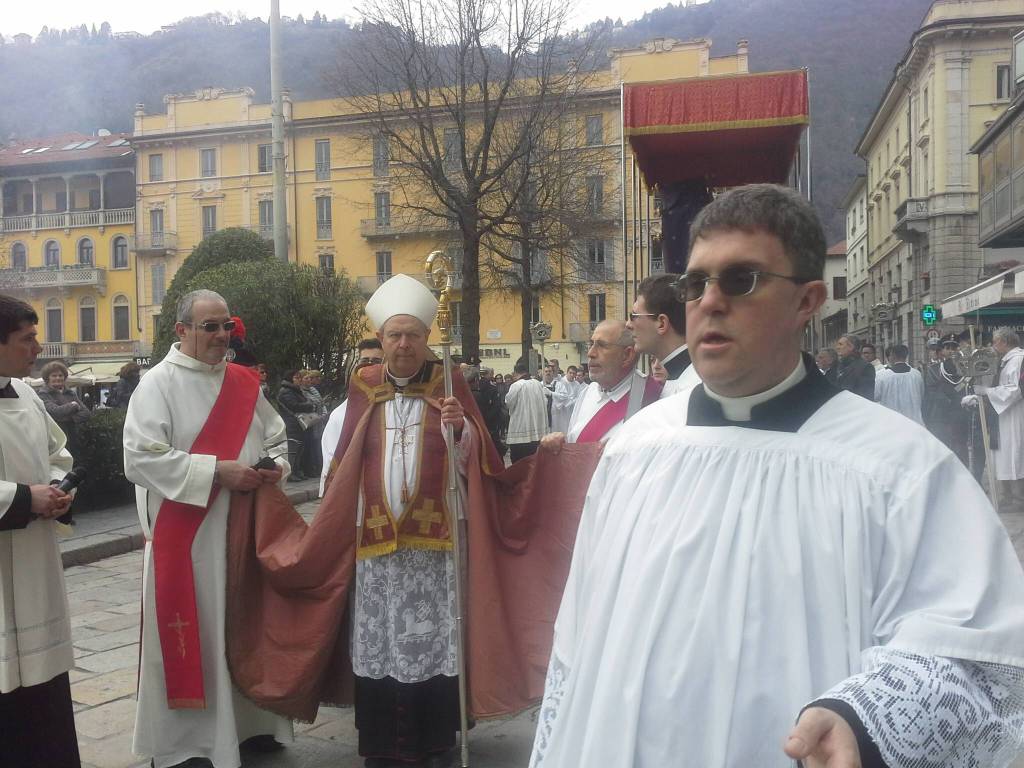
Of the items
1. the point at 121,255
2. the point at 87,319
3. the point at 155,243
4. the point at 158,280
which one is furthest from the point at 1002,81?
the point at 87,319

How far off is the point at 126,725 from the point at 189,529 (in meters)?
1.21

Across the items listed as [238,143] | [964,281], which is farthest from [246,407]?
[238,143]

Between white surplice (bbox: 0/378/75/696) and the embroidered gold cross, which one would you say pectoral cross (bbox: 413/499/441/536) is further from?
white surplice (bbox: 0/378/75/696)

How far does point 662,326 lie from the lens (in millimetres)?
4172

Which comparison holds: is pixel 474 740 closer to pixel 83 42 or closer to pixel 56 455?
pixel 56 455

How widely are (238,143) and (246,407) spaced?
46.2 meters

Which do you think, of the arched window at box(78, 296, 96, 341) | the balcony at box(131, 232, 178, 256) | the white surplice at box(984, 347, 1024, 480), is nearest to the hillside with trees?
the balcony at box(131, 232, 178, 256)

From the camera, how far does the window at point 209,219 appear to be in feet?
159

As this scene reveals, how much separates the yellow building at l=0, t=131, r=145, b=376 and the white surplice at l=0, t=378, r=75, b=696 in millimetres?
48999

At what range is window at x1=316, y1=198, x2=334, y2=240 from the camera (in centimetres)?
4700

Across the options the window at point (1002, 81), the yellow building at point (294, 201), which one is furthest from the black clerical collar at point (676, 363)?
the yellow building at point (294, 201)

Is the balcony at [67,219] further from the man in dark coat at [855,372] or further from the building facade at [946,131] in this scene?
the man in dark coat at [855,372]

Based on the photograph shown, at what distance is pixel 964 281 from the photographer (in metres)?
34.0

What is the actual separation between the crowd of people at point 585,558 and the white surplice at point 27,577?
0.01 meters
